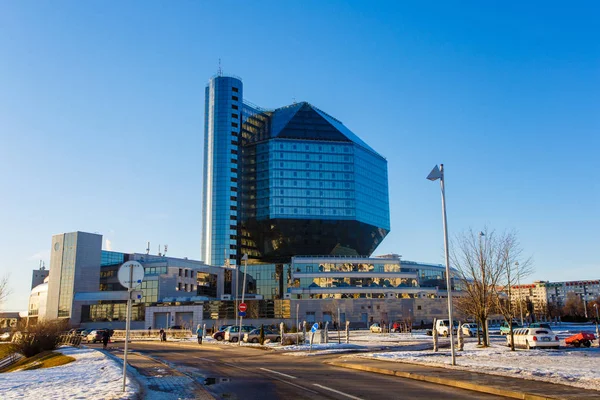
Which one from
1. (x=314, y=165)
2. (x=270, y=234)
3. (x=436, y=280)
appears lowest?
(x=436, y=280)

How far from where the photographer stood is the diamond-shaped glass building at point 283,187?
145 metres

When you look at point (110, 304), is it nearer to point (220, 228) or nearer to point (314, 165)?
point (220, 228)

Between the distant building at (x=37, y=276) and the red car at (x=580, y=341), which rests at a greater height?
the distant building at (x=37, y=276)

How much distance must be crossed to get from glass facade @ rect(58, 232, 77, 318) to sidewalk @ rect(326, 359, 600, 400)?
10995cm

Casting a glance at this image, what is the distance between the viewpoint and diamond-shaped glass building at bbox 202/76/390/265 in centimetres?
14512

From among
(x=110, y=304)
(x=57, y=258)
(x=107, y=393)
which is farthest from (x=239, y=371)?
(x=57, y=258)

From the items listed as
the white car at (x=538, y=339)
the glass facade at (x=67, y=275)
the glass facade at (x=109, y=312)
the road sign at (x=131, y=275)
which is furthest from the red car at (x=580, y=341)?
the glass facade at (x=67, y=275)

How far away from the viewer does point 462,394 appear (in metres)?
14.8

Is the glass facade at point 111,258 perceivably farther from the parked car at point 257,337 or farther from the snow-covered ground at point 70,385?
the snow-covered ground at point 70,385

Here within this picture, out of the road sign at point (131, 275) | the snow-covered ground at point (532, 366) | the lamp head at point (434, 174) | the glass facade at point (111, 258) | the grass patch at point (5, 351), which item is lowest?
the grass patch at point (5, 351)

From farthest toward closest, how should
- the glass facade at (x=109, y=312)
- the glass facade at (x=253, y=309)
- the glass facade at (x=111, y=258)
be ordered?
the glass facade at (x=111, y=258), the glass facade at (x=109, y=312), the glass facade at (x=253, y=309)

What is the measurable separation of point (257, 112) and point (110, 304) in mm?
76912

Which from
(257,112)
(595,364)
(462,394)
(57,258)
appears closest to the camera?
(462,394)

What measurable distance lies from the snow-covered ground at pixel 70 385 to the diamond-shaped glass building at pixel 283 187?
401 ft
